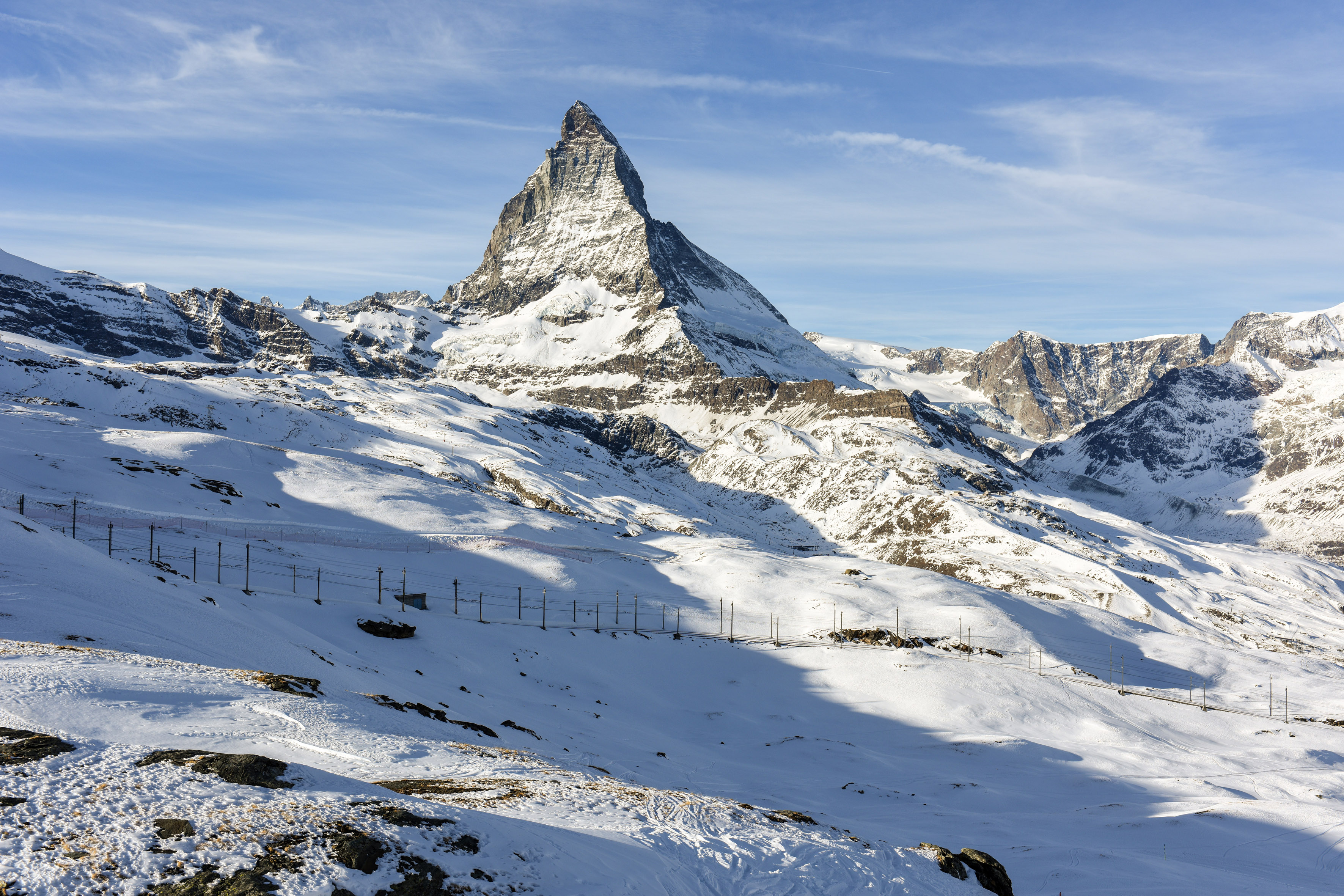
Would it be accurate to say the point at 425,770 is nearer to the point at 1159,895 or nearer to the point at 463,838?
the point at 463,838

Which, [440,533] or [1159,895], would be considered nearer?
[1159,895]

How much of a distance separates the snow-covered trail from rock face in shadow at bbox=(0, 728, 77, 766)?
847 mm

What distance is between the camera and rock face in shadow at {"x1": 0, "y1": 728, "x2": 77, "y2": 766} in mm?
15688

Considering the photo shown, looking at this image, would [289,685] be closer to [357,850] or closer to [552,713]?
[357,850]

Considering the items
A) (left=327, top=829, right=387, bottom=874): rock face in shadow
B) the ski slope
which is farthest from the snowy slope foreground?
the ski slope

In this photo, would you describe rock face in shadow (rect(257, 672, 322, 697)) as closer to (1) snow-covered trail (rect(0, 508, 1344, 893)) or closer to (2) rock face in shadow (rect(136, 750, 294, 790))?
(1) snow-covered trail (rect(0, 508, 1344, 893))

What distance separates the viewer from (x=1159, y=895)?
97.2ft

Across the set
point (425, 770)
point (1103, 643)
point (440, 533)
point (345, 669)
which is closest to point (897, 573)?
point (1103, 643)

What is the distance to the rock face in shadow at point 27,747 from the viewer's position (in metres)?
15.7

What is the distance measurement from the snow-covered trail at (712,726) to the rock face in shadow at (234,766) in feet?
6.37

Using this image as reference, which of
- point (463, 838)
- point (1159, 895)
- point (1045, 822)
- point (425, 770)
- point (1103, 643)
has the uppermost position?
point (463, 838)

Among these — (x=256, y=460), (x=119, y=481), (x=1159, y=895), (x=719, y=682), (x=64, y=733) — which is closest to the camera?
(x=64, y=733)

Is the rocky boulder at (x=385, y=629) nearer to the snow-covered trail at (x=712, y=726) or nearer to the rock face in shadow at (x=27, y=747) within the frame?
the snow-covered trail at (x=712, y=726)

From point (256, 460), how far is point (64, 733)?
134 m
